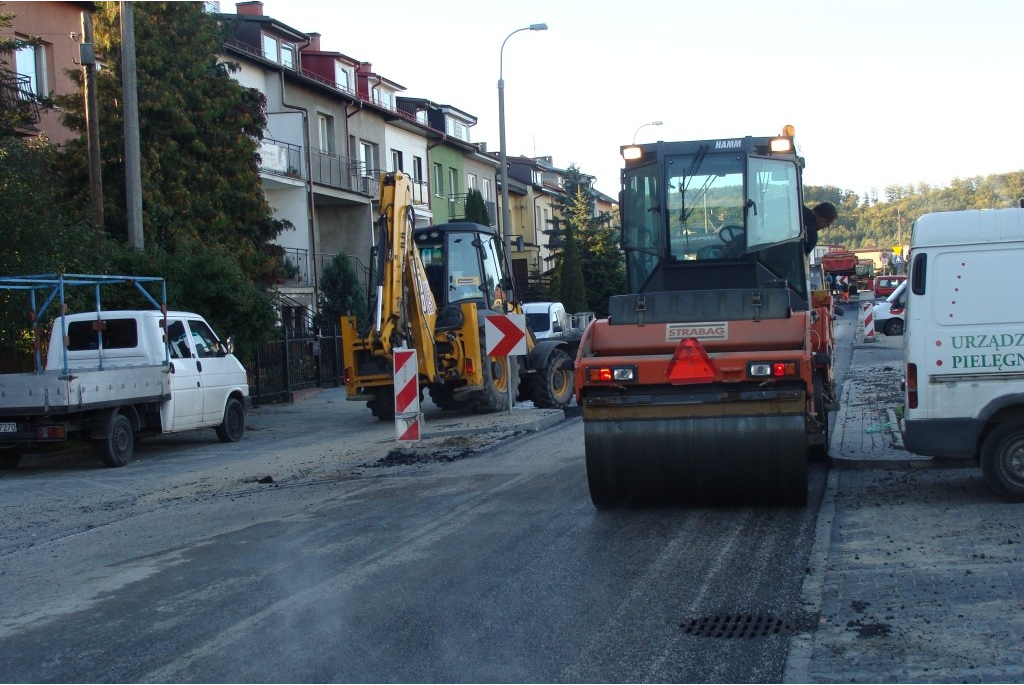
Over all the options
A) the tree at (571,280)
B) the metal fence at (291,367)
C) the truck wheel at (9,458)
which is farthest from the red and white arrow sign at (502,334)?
the tree at (571,280)

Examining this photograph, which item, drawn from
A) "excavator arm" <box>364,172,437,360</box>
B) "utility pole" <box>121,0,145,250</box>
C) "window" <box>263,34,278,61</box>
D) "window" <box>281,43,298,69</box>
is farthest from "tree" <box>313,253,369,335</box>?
"excavator arm" <box>364,172,437,360</box>

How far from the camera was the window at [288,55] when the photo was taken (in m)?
37.8

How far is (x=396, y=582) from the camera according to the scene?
7281 millimetres

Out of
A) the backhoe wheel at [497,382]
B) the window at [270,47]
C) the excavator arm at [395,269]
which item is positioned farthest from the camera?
the window at [270,47]

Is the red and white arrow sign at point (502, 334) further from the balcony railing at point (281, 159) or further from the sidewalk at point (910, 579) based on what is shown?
the balcony railing at point (281, 159)

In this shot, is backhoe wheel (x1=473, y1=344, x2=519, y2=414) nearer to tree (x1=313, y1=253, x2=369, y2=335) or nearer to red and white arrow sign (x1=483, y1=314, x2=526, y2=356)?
red and white arrow sign (x1=483, y1=314, x2=526, y2=356)

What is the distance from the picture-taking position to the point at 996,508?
30.0ft

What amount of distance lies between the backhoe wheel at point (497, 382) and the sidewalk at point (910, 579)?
793 centimetres

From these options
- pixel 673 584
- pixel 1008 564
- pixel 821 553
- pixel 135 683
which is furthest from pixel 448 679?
pixel 1008 564

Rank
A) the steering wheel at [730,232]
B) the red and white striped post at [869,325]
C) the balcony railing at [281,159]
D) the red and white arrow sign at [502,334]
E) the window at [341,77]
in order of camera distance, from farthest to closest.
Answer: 1. the window at [341,77]
2. the red and white striped post at [869,325]
3. the balcony railing at [281,159]
4. the red and white arrow sign at [502,334]
5. the steering wheel at [730,232]

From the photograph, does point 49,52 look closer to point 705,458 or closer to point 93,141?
point 93,141

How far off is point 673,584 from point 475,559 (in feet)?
5.04

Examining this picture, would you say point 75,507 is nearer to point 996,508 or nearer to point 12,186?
point 12,186

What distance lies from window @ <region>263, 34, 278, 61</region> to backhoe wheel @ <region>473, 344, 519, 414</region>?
67.0 feet
